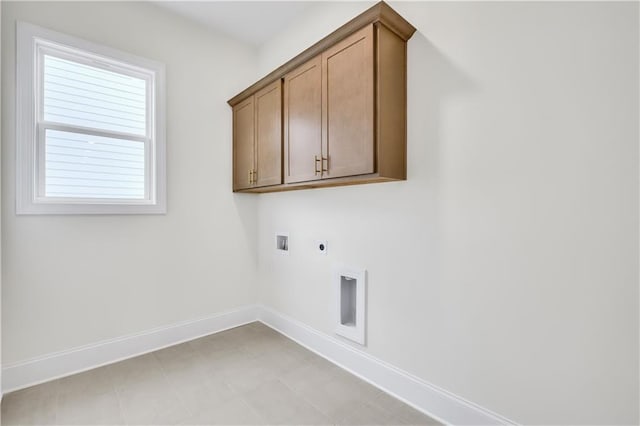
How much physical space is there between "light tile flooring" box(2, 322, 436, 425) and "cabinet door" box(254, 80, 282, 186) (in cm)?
146

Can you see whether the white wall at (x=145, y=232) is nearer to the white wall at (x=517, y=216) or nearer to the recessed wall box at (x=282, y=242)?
the recessed wall box at (x=282, y=242)

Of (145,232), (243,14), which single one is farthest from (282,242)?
(243,14)

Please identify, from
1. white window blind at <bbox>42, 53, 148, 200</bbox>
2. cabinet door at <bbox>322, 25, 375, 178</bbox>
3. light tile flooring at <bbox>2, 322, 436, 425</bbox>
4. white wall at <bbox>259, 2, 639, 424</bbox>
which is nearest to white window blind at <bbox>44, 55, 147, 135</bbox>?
white window blind at <bbox>42, 53, 148, 200</bbox>

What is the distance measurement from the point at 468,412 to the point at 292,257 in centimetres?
172

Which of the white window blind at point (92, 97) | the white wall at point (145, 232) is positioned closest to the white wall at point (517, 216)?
the white wall at point (145, 232)

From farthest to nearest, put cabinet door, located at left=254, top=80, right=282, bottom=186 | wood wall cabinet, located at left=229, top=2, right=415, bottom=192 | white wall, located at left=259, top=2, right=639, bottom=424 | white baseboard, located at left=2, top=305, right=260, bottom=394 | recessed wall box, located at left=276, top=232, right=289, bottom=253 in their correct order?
1. recessed wall box, located at left=276, top=232, right=289, bottom=253
2. cabinet door, located at left=254, top=80, right=282, bottom=186
3. white baseboard, located at left=2, top=305, right=260, bottom=394
4. wood wall cabinet, located at left=229, top=2, right=415, bottom=192
5. white wall, located at left=259, top=2, right=639, bottom=424

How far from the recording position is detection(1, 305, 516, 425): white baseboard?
5.46ft

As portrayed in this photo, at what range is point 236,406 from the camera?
1.81 m

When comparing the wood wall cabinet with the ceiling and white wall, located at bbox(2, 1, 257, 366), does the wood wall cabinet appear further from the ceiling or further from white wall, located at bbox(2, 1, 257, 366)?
white wall, located at bbox(2, 1, 257, 366)

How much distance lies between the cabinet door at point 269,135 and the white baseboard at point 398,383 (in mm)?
1355

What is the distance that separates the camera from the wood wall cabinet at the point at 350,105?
170cm

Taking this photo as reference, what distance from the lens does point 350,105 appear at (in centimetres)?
181

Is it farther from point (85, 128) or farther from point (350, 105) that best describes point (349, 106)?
point (85, 128)

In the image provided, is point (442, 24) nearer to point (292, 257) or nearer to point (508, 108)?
point (508, 108)
